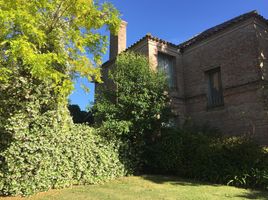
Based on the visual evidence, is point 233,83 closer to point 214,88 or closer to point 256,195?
point 214,88

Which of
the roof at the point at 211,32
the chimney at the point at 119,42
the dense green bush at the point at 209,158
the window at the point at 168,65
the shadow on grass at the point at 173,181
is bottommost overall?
the shadow on grass at the point at 173,181

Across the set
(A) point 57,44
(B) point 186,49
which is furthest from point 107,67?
(A) point 57,44

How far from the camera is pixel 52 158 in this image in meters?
10.2

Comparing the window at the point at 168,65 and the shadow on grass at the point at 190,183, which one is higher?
the window at the point at 168,65

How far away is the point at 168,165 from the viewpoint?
13344 millimetres

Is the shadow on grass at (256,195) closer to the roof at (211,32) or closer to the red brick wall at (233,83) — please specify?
the red brick wall at (233,83)

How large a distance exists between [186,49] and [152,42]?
2905 millimetres

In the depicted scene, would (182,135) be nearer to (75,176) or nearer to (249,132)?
(249,132)

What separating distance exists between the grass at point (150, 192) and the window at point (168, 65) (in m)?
8.34

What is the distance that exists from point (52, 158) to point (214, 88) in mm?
10843

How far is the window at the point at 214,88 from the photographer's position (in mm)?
16719

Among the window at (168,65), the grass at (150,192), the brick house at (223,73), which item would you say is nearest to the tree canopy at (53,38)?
the grass at (150,192)

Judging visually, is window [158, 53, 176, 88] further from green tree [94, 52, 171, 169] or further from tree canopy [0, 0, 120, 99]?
tree canopy [0, 0, 120, 99]

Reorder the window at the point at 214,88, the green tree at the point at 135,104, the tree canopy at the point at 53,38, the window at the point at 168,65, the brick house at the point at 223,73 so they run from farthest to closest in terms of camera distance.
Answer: the window at the point at 168,65 < the window at the point at 214,88 < the brick house at the point at 223,73 < the green tree at the point at 135,104 < the tree canopy at the point at 53,38
